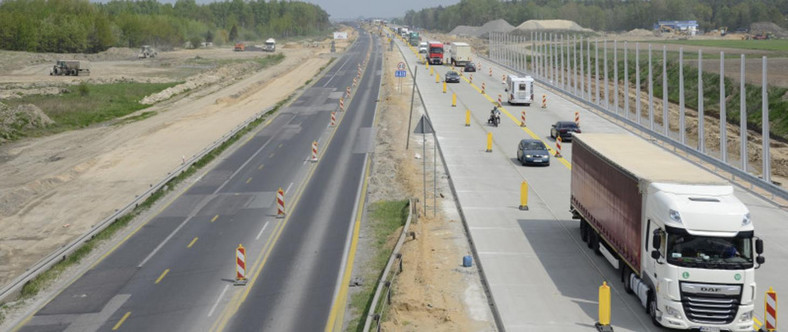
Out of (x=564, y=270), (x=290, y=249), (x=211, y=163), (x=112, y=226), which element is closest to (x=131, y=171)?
(x=211, y=163)

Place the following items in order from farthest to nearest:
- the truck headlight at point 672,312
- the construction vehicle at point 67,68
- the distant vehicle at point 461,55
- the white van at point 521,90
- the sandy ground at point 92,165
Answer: the distant vehicle at point 461,55, the construction vehicle at point 67,68, the white van at point 521,90, the sandy ground at point 92,165, the truck headlight at point 672,312

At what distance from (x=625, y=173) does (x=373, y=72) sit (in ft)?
332

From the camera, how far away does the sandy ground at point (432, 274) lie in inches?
922

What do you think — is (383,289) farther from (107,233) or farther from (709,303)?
(107,233)

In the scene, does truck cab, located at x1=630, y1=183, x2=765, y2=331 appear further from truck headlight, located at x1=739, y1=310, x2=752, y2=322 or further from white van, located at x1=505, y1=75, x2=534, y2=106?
white van, located at x1=505, y1=75, x2=534, y2=106

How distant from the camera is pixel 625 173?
2459 cm

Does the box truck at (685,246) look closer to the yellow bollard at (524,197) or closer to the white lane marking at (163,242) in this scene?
the yellow bollard at (524,197)

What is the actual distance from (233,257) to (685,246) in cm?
1641

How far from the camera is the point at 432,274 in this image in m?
27.7

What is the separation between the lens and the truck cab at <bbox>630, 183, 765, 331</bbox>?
2055 centimetres

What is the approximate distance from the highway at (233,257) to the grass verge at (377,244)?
30.5 inches

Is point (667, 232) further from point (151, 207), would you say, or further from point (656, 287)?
point (151, 207)

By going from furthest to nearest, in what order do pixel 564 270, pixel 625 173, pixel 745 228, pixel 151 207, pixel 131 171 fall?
pixel 131 171 → pixel 151 207 → pixel 564 270 → pixel 625 173 → pixel 745 228

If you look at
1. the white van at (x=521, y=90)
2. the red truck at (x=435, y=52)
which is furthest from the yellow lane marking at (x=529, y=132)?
the red truck at (x=435, y=52)
